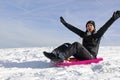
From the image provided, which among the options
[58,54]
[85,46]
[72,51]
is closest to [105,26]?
[85,46]

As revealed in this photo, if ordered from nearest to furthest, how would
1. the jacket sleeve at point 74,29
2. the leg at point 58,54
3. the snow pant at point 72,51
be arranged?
the leg at point 58,54, the snow pant at point 72,51, the jacket sleeve at point 74,29

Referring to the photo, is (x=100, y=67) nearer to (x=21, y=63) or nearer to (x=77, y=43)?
(x=77, y=43)

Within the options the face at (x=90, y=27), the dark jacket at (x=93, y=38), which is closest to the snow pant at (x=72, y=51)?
the dark jacket at (x=93, y=38)

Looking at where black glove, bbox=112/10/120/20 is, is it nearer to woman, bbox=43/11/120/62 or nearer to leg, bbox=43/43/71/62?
woman, bbox=43/11/120/62

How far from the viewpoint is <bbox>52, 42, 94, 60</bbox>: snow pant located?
9439 millimetres

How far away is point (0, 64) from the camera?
1066 cm

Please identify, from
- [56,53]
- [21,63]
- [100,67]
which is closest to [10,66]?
[21,63]

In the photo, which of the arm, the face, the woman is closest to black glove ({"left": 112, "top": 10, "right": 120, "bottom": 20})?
the woman

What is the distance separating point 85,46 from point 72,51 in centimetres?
79

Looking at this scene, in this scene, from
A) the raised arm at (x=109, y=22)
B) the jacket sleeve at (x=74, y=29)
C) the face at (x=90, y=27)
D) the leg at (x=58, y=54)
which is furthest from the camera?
the jacket sleeve at (x=74, y=29)

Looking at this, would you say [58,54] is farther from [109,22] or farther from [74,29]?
[109,22]

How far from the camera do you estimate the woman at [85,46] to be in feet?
30.8

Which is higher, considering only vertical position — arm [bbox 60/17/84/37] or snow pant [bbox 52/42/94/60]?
arm [bbox 60/17/84/37]

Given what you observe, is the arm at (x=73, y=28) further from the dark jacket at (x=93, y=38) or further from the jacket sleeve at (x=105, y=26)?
the jacket sleeve at (x=105, y=26)
